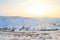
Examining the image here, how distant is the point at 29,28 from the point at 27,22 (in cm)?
9

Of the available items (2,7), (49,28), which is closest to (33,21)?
(49,28)

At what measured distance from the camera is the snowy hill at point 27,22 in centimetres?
156

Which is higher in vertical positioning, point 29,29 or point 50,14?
point 50,14

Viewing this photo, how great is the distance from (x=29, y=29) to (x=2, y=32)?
0.39m

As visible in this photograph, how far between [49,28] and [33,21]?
260 mm

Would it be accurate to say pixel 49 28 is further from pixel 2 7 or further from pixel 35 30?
pixel 2 7

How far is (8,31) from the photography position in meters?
1.55

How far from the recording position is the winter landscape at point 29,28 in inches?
61.2

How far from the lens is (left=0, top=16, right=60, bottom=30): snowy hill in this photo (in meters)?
1.56

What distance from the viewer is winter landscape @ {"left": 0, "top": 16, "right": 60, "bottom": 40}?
1554 millimetres

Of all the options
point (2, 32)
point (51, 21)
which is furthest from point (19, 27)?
point (51, 21)

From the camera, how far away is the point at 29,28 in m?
1.58

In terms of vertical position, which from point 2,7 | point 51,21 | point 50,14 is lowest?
point 51,21

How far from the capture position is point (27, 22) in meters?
1.59
